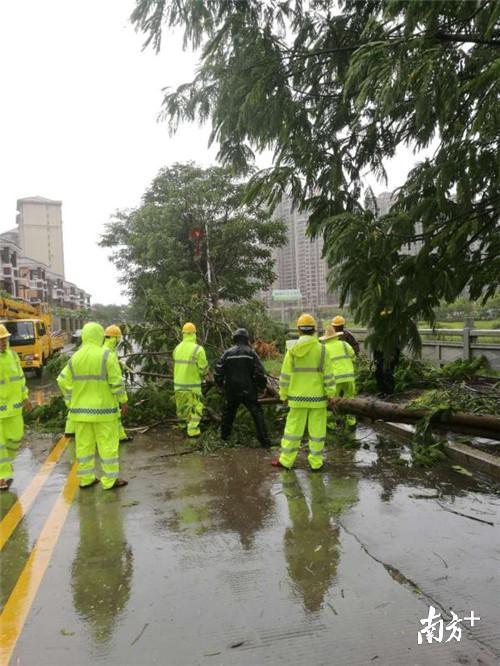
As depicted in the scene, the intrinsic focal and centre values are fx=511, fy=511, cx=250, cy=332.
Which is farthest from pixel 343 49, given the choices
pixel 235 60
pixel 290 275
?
pixel 290 275

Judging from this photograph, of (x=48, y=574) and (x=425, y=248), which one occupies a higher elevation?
(x=425, y=248)

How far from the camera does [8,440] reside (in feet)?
18.4

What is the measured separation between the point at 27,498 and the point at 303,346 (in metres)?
3.26

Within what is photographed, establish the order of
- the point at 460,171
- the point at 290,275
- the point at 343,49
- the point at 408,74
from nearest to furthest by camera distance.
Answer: the point at 408,74 < the point at 460,171 < the point at 343,49 < the point at 290,275

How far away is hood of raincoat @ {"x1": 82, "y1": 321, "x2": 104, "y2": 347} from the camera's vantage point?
5500 millimetres

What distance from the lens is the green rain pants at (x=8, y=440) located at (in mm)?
5500

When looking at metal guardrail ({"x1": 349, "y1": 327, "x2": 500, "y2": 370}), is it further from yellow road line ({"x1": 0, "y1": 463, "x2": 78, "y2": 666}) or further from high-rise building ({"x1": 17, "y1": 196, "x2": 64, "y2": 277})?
high-rise building ({"x1": 17, "y1": 196, "x2": 64, "y2": 277})

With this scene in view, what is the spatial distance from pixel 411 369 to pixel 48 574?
7.74m

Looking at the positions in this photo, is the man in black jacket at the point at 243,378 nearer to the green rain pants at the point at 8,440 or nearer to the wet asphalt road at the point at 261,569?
the wet asphalt road at the point at 261,569

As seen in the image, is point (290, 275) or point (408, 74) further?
point (290, 275)

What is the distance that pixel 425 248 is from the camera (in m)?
4.66

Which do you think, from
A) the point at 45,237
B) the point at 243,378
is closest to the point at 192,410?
the point at 243,378

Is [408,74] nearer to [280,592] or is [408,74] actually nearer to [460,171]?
[460,171]

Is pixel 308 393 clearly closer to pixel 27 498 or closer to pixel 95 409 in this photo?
pixel 95 409
